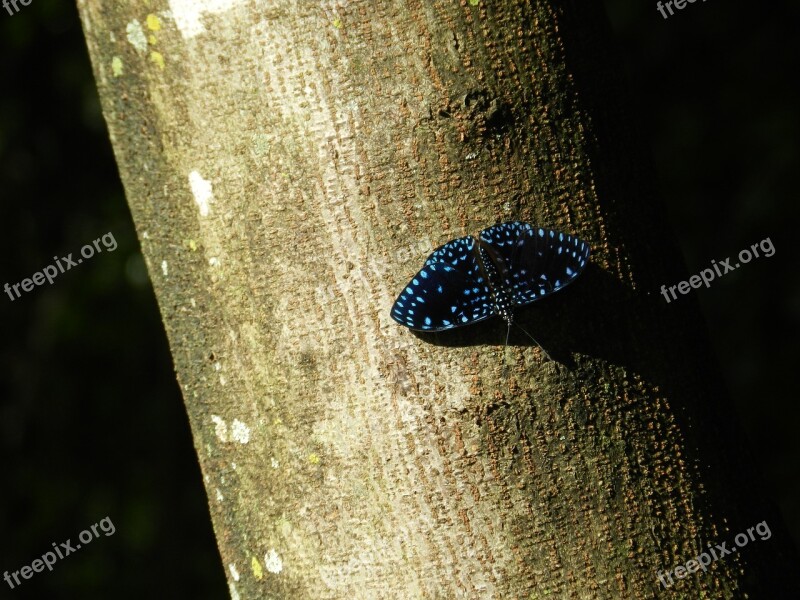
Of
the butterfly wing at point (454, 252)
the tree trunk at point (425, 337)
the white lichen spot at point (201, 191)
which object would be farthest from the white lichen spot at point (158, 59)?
the butterfly wing at point (454, 252)

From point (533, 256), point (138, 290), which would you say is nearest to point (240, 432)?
point (533, 256)

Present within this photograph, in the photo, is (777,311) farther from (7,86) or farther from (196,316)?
(7,86)

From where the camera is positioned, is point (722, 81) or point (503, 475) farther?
point (722, 81)

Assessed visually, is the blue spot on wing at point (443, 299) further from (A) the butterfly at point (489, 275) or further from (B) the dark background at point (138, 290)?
(B) the dark background at point (138, 290)

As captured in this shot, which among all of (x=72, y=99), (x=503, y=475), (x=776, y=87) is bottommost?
(x=503, y=475)

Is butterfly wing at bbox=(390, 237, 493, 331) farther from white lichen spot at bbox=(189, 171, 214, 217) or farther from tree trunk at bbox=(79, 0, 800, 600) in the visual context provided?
white lichen spot at bbox=(189, 171, 214, 217)

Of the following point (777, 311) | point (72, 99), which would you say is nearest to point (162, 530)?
point (72, 99)

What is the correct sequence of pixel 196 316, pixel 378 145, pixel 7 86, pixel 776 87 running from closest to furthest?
pixel 378 145
pixel 196 316
pixel 776 87
pixel 7 86
